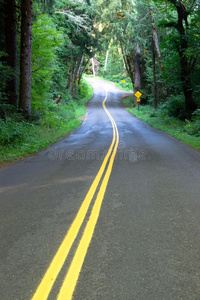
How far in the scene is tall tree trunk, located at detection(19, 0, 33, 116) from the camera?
46.0 ft

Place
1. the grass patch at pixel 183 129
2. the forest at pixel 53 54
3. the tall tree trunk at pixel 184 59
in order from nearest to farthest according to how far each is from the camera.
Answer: the grass patch at pixel 183 129 → the forest at pixel 53 54 → the tall tree trunk at pixel 184 59

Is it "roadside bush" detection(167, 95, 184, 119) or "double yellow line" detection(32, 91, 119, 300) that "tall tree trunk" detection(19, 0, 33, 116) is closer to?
"double yellow line" detection(32, 91, 119, 300)

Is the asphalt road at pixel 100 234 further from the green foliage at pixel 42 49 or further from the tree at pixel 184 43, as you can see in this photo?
the tree at pixel 184 43

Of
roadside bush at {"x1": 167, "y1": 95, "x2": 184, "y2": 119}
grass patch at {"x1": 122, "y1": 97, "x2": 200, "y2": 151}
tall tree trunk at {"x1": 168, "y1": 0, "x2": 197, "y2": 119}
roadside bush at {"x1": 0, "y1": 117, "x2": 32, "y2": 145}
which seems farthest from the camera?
roadside bush at {"x1": 167, "y1": 95, "x2": 184, "y2": 119}

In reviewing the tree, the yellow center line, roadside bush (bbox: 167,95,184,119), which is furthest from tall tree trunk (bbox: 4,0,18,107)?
roadside bush (bbox: 167,95,184,119)

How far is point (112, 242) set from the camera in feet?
11.6

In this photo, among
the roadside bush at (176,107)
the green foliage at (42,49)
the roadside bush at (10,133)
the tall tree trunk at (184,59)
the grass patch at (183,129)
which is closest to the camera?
the roadside bush at (10,133)

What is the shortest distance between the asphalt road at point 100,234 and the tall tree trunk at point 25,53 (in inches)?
329

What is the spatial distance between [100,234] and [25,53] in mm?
13300

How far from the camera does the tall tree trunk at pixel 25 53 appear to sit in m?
14.0

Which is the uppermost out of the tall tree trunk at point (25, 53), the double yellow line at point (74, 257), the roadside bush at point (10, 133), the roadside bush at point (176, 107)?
the tall tree trunk at point (25, 53)

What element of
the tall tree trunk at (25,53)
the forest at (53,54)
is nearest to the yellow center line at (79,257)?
the forest at (53,54)

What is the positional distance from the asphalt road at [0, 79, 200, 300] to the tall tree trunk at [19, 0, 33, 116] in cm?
835

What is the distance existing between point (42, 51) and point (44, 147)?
7.57 m
